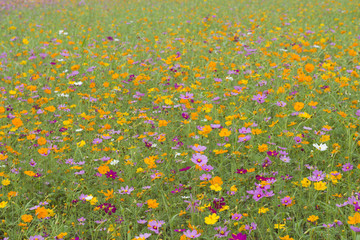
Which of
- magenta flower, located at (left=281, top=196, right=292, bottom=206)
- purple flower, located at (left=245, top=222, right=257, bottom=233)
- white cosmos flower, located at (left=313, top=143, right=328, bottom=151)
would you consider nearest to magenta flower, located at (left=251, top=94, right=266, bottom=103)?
white cosmos flower, located at (left=313, top=143, right=328, bottom=151)

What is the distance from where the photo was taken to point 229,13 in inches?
320

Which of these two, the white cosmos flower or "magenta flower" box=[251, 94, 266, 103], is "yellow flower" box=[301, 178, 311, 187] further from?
"magenta flower" box=[251, 94, 266, 103]

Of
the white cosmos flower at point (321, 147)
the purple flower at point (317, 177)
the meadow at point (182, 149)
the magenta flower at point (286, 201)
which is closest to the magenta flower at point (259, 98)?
the meadow at point (182, 149)

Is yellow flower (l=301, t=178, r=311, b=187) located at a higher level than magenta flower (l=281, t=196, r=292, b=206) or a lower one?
higher

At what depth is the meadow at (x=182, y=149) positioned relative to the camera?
6.46 ft

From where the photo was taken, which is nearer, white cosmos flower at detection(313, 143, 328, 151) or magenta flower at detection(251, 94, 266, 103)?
white cosmos flower at detection(313, 143, 328, 151)

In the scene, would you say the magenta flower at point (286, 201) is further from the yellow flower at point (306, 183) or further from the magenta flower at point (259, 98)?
the magenta flower at point (259, 98)

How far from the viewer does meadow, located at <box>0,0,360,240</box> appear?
1.97m

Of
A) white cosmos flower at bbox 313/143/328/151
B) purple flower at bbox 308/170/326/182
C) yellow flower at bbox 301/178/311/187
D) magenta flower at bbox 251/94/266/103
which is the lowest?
magenta flower at bbox 251/94/266/103

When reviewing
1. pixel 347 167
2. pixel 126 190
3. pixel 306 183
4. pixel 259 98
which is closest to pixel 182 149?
pixel 126 190

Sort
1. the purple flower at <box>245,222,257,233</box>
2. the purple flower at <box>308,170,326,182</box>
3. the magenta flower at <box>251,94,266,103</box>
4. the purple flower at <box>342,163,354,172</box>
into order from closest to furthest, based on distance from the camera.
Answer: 1. the purple flower at <box>245,222,257,233</box>
2. the purple flower at <box>308,170,326,182</box>
3. the purple flower at <box>342,163,354,172</box>
4. the magenta flower at <box>251,94,266,103</box>

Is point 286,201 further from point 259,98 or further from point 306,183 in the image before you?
point 259,98

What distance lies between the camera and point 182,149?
2721 mm

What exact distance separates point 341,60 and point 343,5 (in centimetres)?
482
